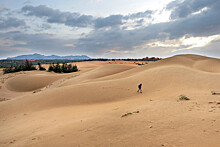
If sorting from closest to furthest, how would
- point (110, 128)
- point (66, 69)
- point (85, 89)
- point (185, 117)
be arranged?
point (110, 128)
point (185, 117)
point (85, 89)
point (66, 69)

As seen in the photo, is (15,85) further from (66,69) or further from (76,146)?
(76,146)

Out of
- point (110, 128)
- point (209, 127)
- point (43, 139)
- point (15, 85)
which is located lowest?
point (15, 85)

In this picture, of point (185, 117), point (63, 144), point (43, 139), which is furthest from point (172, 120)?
point (43, 139)

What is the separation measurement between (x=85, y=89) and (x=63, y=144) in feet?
30.5

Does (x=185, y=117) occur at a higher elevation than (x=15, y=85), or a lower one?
higher

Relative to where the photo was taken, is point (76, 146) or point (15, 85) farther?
point (15, 85)

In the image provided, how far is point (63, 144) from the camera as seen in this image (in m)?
3.88

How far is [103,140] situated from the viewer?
3725mm

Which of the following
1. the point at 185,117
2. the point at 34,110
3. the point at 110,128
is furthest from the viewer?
the point at 34,110

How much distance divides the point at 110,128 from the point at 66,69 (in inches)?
1847

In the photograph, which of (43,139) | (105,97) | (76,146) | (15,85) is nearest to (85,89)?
(105,97)

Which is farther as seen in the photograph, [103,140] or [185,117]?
[185,117]

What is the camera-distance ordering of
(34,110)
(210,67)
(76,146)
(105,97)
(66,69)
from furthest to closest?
(66,69), (210,67), (105,97), (34,110), (76,146)

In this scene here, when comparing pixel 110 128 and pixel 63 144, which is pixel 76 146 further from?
pixel 110 128
